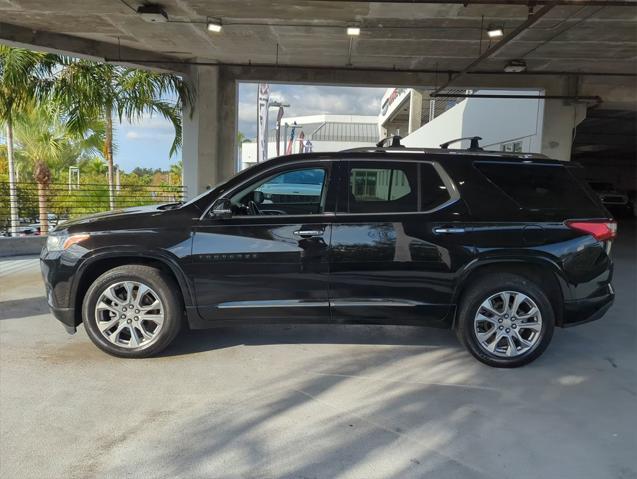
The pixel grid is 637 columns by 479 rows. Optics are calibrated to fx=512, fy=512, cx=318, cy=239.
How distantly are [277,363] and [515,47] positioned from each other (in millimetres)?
8666

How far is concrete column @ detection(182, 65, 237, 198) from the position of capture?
12.2 meters

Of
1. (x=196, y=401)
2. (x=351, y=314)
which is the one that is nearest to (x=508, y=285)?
(x=351, y=314)

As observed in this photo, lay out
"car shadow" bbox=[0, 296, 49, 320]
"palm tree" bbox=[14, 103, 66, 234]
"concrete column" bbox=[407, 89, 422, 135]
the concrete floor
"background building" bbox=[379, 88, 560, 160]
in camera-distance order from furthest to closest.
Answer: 1. "concrete column" bbox=[407, 89, 422, 135]
2. "background building" bbox=[379, 88, 560, 160]
3. "palm tree" bbox=[14, 103, 66, 234]
4. "car shadow" bbox=[0, 296, 49, 320]
5. the concrete floor

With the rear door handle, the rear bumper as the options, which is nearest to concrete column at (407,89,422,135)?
the rear bumper

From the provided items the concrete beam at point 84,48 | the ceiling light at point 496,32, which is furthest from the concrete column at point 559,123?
the concrete beam at point 84,48

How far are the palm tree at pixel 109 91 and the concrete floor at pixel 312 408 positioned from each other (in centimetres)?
816

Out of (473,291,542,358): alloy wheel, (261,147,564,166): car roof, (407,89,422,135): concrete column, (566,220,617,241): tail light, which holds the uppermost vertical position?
(407,89,422,135): concrete column

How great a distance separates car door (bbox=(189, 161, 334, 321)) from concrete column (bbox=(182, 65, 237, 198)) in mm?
8056

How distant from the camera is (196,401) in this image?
12.5ft

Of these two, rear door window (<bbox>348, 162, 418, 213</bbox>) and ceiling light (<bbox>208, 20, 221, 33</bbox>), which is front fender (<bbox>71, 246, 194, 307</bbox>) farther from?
ceiling light (<bbox>208, 20, 221, 33</bbox>)

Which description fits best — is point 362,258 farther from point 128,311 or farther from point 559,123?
point 559,123

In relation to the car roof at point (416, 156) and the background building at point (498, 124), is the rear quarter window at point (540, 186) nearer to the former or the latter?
the car roof at point (416, 156)

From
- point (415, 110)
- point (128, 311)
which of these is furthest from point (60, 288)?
point (415, 110)

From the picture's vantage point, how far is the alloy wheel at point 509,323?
14.7ft
